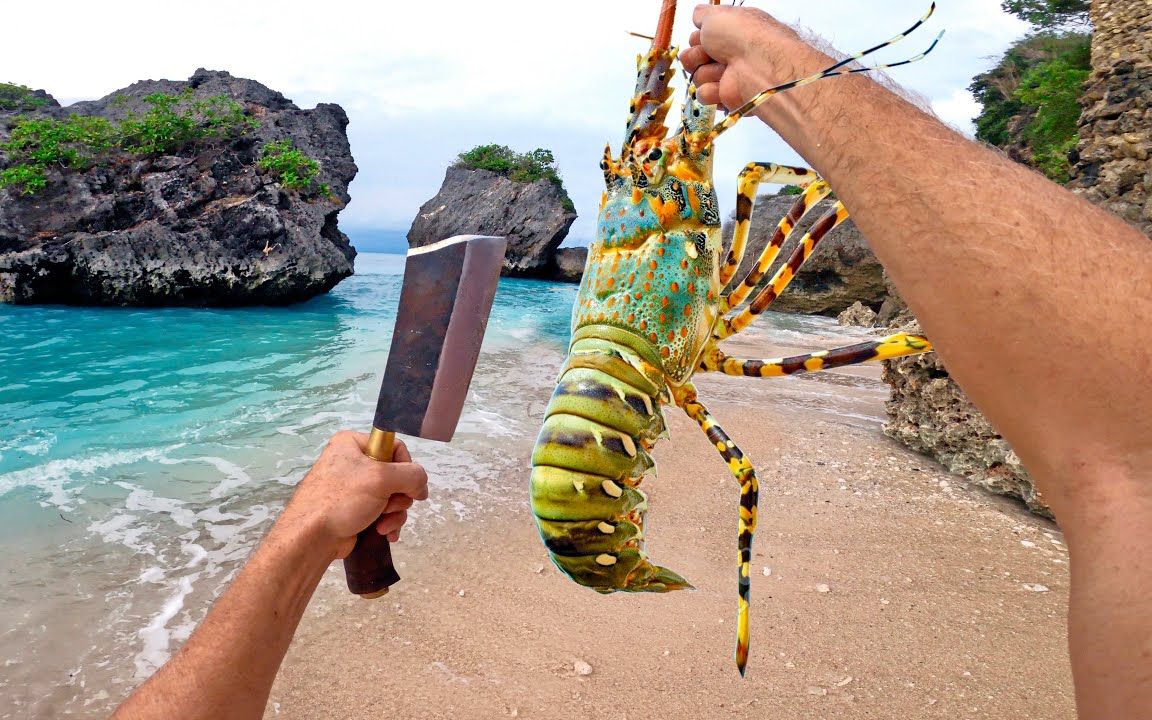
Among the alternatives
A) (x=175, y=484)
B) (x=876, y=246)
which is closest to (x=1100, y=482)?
(x=876, y=246)

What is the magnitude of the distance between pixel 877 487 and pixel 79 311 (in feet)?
64.5

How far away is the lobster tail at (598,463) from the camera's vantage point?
94.3 inches

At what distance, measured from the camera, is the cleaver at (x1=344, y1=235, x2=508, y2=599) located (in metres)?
1.66

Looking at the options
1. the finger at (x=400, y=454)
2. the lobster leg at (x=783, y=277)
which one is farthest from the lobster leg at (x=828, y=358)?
the finger at (x=400, y=454)

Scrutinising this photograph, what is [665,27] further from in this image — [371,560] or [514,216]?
[514,216]

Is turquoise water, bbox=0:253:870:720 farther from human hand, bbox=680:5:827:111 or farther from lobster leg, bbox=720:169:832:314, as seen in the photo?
human hand, bbox=680:5:827:111

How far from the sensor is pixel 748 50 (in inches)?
65.6

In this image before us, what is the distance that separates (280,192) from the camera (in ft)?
62.3

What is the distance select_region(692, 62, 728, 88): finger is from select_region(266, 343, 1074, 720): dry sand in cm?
261

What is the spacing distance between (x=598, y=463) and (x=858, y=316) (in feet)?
69.8

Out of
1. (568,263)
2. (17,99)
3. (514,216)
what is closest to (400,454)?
(17,99)

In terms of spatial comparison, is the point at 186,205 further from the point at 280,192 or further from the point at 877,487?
the point at 877,487

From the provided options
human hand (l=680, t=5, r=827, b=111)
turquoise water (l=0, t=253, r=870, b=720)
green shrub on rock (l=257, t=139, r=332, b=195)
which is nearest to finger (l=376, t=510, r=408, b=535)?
human hand (l=680, t=5, r=827, b=111)

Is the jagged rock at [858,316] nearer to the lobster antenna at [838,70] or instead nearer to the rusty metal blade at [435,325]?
the lobster antenna at [838,70]
